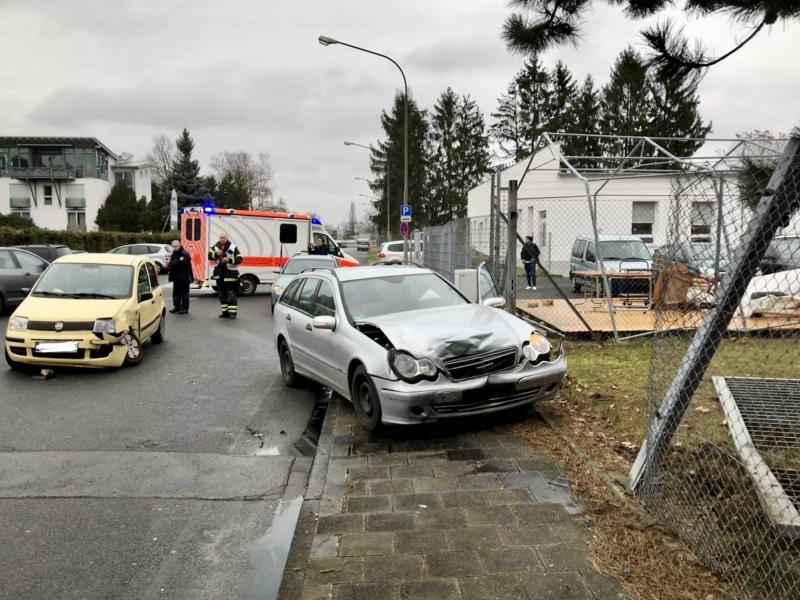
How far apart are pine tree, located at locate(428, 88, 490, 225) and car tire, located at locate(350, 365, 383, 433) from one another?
51522 mm

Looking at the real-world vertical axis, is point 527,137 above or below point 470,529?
above

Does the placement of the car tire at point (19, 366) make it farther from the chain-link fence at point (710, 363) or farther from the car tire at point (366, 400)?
the chain-link fence at point (710, 363)

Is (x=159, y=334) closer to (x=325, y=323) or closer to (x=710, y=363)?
(x=325, y=323)

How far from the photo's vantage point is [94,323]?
339 inches

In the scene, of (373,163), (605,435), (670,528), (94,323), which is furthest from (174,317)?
(373,163)

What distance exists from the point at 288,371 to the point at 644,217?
51.5ft

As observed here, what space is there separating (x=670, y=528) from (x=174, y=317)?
1331 centimetres

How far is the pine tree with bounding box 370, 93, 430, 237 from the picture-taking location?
57.5 meters

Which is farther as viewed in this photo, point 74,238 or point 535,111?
point 535,111

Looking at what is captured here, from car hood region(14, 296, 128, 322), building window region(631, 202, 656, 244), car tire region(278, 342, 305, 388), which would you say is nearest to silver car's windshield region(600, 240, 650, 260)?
building window region(631, 202, 656, 244)

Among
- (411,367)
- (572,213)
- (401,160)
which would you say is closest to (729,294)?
(411,367)

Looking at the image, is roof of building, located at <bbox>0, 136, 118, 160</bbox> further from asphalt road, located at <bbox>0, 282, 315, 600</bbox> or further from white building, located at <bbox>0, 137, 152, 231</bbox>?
asphalt road, located at <bbox>0, 282, 315, 600</bbox>

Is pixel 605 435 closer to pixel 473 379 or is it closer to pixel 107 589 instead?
pixel 473 379

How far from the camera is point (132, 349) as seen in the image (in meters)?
9.26
